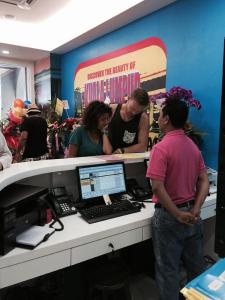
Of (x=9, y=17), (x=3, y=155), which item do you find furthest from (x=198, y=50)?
(x=9, y=17)

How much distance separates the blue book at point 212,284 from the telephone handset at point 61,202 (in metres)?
1.27

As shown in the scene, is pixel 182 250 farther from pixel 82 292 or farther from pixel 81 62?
pixel 81 62

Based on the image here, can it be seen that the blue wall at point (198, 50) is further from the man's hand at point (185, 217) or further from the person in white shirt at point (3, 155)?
the person in white shirt at point (3, 155)

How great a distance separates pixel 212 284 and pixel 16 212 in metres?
1.05

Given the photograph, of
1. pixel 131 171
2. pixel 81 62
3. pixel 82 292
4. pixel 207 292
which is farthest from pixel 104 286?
pixel 81 62

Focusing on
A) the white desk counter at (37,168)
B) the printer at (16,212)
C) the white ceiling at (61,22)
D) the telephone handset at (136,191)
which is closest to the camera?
the printer at (16,212)

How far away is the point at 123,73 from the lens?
4.00m

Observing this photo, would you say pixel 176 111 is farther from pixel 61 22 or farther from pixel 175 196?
pixel 61 22

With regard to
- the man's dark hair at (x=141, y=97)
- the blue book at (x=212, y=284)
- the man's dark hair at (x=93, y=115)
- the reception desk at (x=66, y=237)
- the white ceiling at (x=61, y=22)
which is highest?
the white ceiling at (x=61, y=22)

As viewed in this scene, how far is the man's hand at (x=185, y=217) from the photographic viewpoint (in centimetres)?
158

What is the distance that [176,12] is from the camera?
10.2ft

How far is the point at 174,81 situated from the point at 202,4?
0.82m

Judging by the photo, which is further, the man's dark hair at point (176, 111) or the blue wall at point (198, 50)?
the blue wall at point (198, 50)

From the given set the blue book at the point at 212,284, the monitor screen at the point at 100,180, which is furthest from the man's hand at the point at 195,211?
the blue book at the point at 212,284
